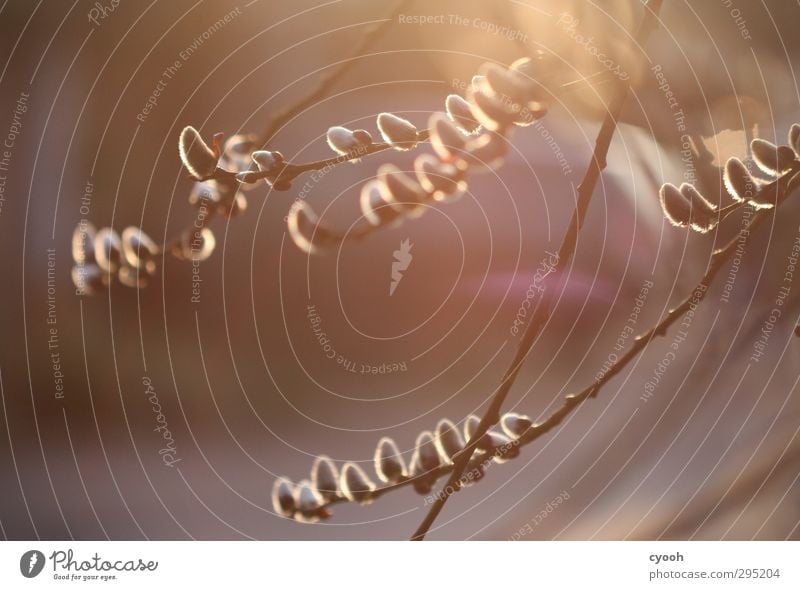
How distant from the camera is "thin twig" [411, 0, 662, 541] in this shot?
0.58 metres

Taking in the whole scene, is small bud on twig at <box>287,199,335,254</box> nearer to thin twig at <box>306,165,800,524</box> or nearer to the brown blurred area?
the brown blurred area

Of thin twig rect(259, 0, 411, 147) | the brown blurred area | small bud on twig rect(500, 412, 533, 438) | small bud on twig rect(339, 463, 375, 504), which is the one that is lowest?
small bud on twig rect(339, 463, 375, 504)

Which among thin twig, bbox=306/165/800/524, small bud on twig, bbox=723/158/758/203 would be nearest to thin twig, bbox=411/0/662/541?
thin twig, bbox=306/165/800/524

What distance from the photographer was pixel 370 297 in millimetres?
590

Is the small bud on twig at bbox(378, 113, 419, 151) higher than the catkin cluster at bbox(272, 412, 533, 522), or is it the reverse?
the small bud on twig at bbox(378, 113, 419, 151)

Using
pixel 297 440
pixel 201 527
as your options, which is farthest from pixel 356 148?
pixel 201 527

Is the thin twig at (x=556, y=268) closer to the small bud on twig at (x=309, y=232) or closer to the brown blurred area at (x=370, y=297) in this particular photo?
the brown blurred area at (x=370, y=297)

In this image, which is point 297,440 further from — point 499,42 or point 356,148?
point 499,42

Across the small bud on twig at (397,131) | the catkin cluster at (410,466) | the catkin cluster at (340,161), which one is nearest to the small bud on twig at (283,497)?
the catkin cluster at (410,466)

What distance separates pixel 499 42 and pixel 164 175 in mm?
317
